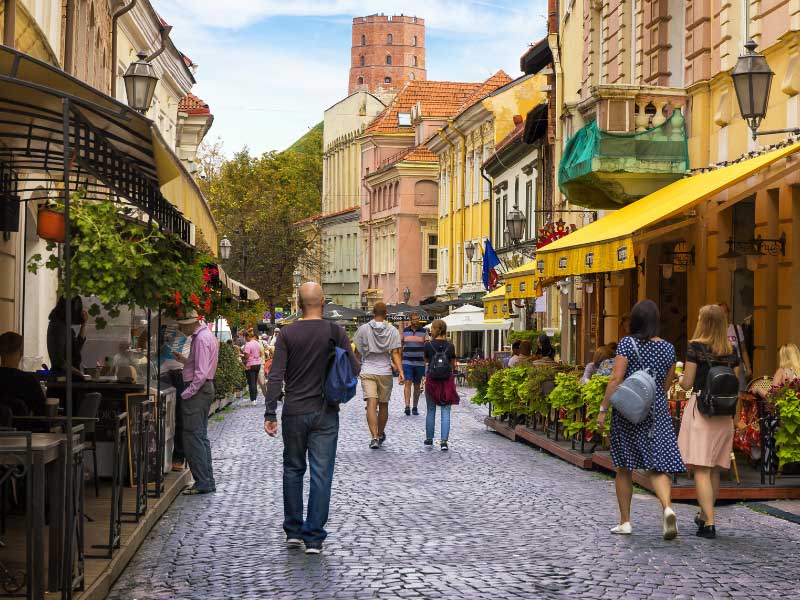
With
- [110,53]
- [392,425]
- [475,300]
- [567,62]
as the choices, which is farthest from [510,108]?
[392,425]

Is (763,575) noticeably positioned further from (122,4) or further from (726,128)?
(122,4)

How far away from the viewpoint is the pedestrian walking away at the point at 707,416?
11.5m

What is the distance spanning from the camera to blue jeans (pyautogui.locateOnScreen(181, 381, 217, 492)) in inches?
545

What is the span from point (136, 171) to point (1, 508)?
248 centimetres

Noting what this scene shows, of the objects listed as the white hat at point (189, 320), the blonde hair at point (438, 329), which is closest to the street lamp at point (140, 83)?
the white hat at point (189, 320)

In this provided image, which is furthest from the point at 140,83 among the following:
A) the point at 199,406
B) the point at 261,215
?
the point at 261,215

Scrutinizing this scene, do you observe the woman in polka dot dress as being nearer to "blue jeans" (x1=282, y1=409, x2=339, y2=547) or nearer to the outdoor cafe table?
"blue jeans" (x1=282, y1=409, x2=339, y2=547)

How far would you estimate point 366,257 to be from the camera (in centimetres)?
9350

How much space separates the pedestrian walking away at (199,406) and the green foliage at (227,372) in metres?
15.0

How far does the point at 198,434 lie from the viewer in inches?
545

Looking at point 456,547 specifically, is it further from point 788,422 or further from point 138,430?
point 788,422

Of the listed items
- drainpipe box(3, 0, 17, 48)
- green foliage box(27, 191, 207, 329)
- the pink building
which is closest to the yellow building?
the pink building

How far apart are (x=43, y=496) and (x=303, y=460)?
3.48m

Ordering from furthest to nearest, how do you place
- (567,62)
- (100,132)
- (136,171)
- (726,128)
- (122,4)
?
1. (567,62)
2. (122,4)
3. (726,128)
4. (136,171)
5. (100,132)
